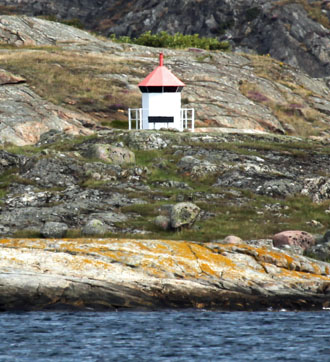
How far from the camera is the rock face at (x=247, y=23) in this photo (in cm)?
14850

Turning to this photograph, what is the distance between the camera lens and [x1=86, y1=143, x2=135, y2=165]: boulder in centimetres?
5259

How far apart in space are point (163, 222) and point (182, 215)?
104cm

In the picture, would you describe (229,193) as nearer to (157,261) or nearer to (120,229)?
(120,229)

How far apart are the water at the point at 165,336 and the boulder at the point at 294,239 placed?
7.42m

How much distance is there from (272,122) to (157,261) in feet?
185

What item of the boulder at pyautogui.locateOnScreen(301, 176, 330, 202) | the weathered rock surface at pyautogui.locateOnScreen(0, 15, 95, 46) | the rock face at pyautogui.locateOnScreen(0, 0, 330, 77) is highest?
the rock face at pyautogui.locateOnScreen(0, 0, 330, 77)

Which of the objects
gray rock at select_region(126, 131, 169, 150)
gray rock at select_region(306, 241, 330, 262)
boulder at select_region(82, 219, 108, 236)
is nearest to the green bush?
gray rock at select_region(126, 131, 169, 150)

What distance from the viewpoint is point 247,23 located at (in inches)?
6156

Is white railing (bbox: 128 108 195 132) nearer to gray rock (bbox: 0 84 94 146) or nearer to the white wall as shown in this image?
the white wall

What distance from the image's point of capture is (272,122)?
278ft

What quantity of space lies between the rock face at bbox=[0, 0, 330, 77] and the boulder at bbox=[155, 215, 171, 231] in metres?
113

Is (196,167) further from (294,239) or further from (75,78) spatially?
(75,78)

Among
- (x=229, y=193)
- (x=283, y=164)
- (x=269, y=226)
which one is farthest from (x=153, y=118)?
(x=269, y=226)

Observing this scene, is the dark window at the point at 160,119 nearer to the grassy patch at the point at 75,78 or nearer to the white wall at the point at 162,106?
the white wall at the point at 162,106
